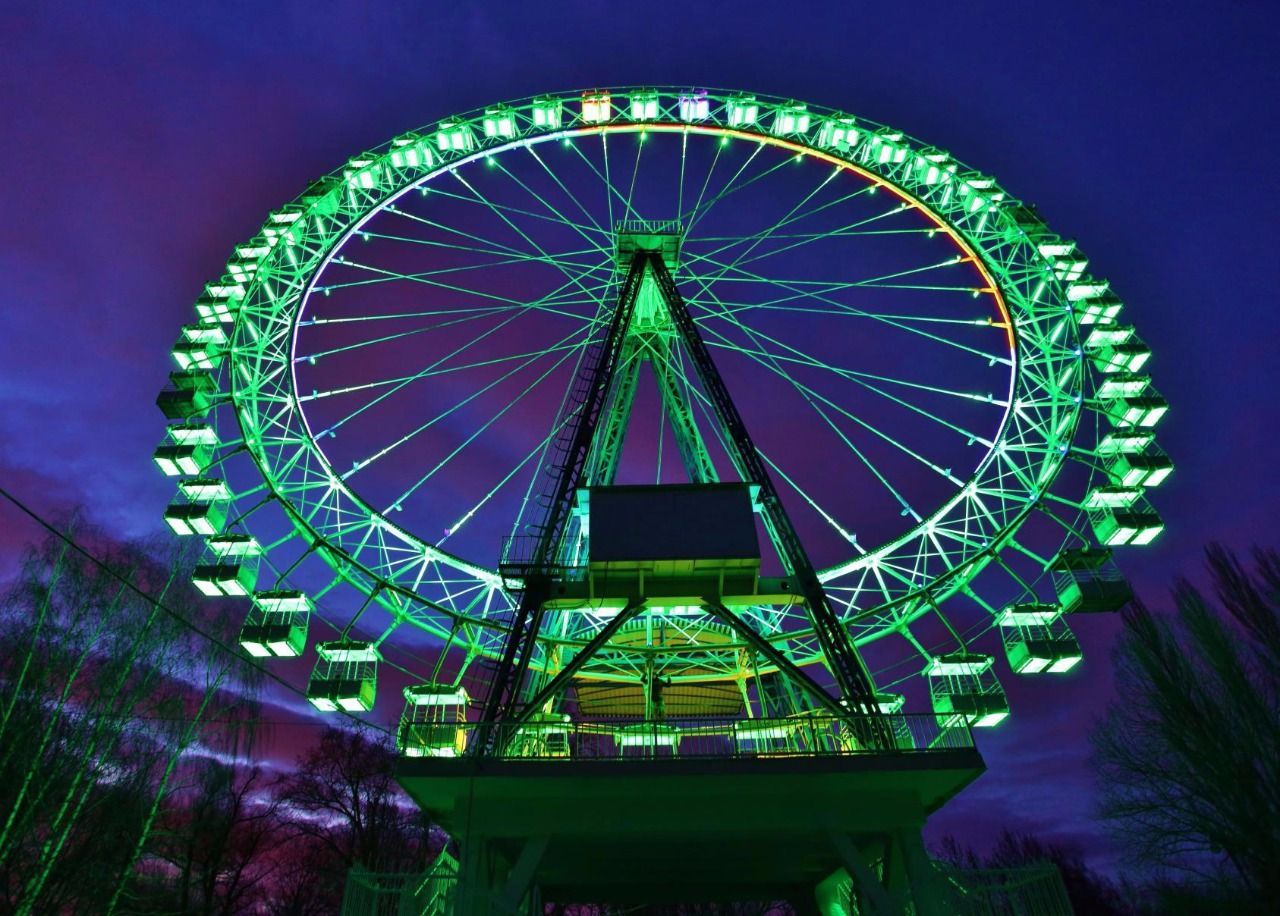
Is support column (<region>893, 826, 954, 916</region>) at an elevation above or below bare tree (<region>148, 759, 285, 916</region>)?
below

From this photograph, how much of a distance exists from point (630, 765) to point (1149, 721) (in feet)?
75.8

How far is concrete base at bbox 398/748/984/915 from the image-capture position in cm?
1229

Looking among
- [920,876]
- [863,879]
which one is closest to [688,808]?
[863,879]

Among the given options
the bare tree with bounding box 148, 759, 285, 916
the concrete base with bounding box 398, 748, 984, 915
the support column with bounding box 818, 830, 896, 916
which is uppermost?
the bare tree with bounding box 148, 759, 285, 916

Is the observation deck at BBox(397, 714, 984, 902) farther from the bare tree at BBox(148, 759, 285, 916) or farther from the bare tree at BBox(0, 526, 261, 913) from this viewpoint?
the bare tree at BBox(148, 759, 285, 916)

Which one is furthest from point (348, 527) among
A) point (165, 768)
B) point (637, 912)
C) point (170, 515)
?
point (637, 912)

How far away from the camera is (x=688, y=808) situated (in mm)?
12883

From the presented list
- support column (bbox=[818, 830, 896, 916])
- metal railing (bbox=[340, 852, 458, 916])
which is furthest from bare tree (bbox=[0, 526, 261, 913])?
support column (bbox=[818, 830, 896, 916])

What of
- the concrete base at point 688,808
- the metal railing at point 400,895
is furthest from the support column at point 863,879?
the metal railing at point 400,895

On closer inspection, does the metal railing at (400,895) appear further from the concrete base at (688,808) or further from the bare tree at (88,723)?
the bare tree at (88,723)

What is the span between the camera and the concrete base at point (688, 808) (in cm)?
1229

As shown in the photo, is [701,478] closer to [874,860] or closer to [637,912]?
[874,860]

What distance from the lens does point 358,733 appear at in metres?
35.2

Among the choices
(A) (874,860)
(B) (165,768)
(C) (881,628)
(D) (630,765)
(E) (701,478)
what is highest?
(E) (701,478)
